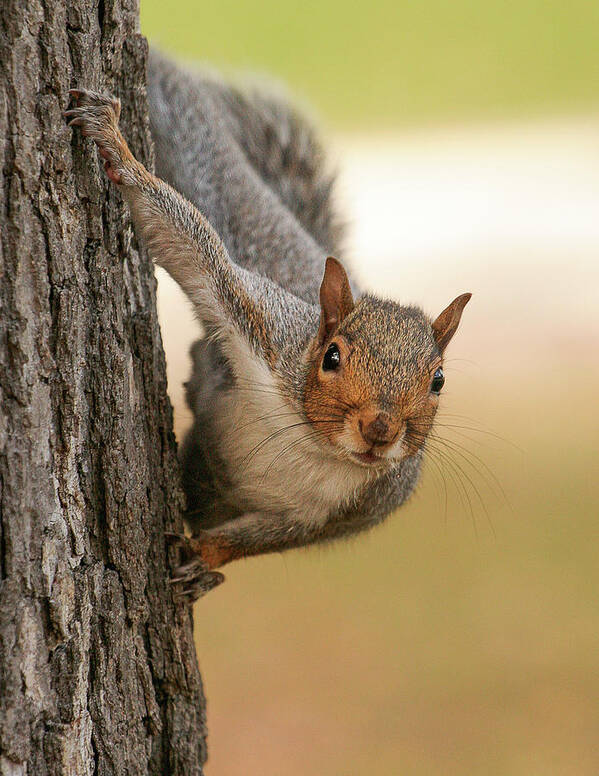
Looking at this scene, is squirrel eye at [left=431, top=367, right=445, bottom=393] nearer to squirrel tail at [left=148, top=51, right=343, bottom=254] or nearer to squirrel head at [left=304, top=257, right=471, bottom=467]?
squirrel head at [left=304, top=257, right=471, bottom=467]

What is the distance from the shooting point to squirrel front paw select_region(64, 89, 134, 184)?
125 cm

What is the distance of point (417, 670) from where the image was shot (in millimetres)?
3203

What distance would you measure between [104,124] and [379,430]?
590 millimetres

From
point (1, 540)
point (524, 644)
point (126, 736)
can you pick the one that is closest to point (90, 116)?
point (1, 540)

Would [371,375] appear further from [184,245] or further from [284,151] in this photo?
[284,151]

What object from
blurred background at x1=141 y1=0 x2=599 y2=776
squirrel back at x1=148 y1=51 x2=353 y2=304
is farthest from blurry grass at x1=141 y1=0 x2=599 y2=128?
squirrel back at x1=148 y1=51 x2=353 y2=304

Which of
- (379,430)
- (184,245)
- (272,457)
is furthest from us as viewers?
(272,457)

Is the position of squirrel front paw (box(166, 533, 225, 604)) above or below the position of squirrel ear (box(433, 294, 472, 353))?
below

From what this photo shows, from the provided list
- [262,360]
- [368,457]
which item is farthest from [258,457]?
[368,457]

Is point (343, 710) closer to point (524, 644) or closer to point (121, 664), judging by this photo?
point (524, 644)

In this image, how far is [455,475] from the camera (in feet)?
8.19

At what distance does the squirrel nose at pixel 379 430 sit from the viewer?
4.56ft

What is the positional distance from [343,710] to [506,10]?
3494 millimetres

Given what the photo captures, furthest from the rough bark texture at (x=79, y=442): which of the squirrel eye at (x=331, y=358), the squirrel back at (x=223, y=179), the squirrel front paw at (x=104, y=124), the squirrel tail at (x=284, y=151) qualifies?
the squirrel tail at (x=284, y=151)
